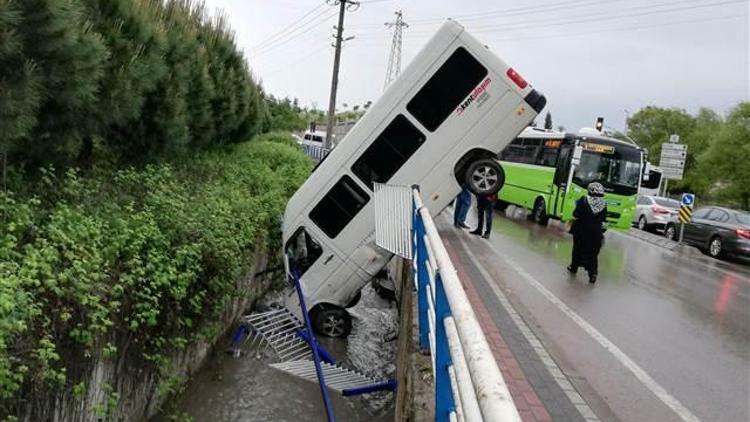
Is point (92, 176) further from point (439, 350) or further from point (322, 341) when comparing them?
point (439, 350)

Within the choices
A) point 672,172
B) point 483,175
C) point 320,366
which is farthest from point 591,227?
point 672,172

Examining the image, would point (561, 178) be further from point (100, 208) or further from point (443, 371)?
point (443, 371)

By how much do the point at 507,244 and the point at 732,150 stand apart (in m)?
23.9

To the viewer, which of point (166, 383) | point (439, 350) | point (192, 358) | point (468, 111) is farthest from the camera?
point (468, 111)

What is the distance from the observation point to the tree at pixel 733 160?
104 feet

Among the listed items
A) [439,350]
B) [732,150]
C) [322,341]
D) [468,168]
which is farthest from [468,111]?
[732,150]

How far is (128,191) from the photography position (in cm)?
736

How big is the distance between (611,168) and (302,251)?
38.5 feet

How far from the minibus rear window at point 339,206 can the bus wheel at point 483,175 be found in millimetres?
1749

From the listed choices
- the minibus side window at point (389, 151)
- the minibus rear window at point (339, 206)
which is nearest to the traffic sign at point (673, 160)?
the minibus side window at point (389, 151)

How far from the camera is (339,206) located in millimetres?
10148

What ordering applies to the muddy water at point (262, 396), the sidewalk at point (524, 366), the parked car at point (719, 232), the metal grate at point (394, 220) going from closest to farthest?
the sidewalk at point (524, 366), the metal grate at point (394, 220), the muddy water at point (262, 396), the parked car at point (719, 232)

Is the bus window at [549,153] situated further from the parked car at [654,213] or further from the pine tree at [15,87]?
the pine tree at [15,87]

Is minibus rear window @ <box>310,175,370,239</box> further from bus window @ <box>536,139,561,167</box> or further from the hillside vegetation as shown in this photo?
bus window @ <box>536,139,561,167</box>
